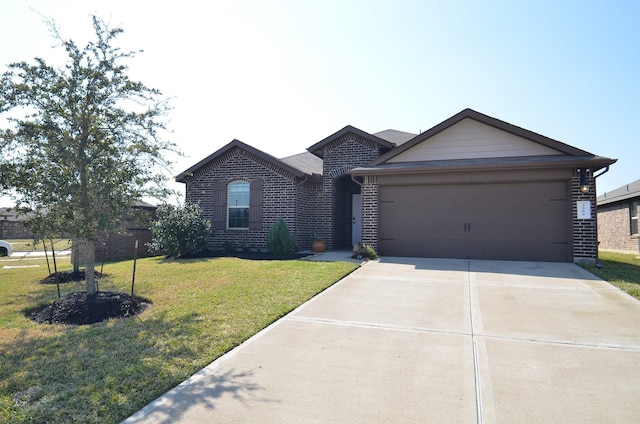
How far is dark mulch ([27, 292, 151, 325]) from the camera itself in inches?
211

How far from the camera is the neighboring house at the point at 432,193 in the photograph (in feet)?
33.0

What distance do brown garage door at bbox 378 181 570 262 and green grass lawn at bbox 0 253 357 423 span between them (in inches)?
154

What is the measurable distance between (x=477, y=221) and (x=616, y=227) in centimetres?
1414

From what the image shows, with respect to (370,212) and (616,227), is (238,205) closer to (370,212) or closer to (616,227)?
(370,212)

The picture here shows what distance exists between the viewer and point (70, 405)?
2898mm

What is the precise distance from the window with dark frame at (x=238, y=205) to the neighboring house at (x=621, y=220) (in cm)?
1652

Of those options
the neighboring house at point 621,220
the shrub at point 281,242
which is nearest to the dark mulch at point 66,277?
the shrub at point 281,242

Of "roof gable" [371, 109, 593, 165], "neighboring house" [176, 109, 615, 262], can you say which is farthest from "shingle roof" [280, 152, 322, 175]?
"roof gable" [371, 109, 593, 165]

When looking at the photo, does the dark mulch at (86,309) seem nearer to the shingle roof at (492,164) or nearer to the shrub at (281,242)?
the shrub at (281,242)

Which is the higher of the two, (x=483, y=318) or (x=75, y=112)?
(x=75, y=112)

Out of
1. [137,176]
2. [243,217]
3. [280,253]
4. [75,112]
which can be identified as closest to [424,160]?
[280,253]

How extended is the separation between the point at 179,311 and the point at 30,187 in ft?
9.29

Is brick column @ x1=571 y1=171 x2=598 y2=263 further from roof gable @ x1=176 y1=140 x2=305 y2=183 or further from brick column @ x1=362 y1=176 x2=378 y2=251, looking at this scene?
roof gable @ x1=176 y1=140 x2=305 y2=183

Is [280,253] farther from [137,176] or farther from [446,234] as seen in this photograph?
[137,176]
